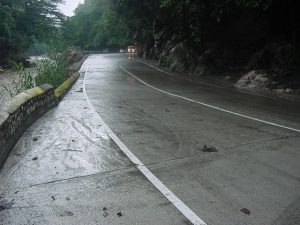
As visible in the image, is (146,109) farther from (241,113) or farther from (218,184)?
(218,184)

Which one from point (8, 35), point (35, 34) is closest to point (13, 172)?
point (8, 35)

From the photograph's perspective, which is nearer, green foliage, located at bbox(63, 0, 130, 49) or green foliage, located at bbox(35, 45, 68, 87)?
green foliage, located at bbox(35, 45, 68, 87)

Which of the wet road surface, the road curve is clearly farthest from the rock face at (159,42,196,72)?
the wet road surface

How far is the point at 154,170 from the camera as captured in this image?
6.49 m

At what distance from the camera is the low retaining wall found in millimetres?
7531

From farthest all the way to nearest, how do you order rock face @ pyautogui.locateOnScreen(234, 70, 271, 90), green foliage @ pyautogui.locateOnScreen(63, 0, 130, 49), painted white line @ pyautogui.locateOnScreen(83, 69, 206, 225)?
green foliage @ pyautogui.locateOnScreen(63, 0, 130, 49), rock face @ pyautogui.locateOnScreen(234, 70, 271, 90), painted white line @ pyautogui.locateOnScreen(83, 69, 206, 225)

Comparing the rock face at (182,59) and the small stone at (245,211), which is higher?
the small stone at (245,211)

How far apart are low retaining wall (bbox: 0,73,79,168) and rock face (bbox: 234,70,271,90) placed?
9620 millimetres

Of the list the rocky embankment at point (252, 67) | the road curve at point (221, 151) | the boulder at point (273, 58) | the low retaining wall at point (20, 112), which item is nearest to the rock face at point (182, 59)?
the rocky embankment at point (252, 67)

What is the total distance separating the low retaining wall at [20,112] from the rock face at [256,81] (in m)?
9.62

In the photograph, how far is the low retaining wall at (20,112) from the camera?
24.7 feet

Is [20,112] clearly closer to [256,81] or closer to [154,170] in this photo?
[154,170]

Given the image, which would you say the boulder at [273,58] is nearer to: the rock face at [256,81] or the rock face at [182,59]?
the rock face at [256,81]

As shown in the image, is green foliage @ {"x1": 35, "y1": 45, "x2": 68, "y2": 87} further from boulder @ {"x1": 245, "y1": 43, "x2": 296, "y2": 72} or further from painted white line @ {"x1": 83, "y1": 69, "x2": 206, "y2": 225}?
boulder @ {"x1": 245, "y1": 43, "x2": 296, "y2": 72}
